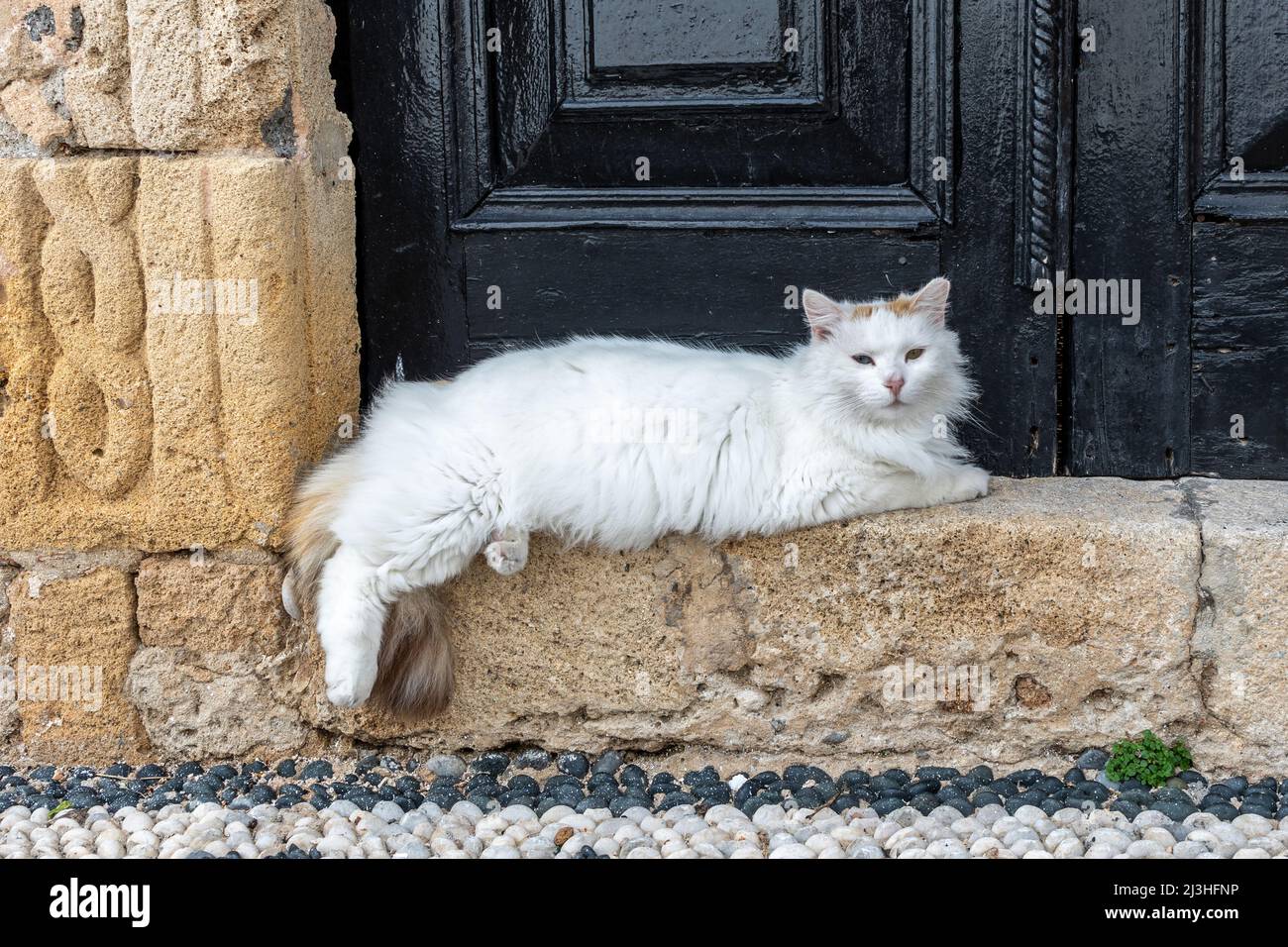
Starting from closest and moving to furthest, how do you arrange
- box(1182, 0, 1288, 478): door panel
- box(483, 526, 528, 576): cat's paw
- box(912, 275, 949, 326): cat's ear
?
1. box(912, 275, 949, 326): cat's ear
2. box(483, 526, 528, 576): cat's paw
3. box(1182, 0, 1288, 478): door panel

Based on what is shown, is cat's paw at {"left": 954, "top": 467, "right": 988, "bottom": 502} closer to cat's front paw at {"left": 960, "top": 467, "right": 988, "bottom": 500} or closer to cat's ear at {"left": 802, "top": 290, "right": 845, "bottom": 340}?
cat's front paw at {"left": 960, "top": 467, "right": 988, "bottom": 500}

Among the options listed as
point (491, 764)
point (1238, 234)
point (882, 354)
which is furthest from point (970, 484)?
point (491, 764)

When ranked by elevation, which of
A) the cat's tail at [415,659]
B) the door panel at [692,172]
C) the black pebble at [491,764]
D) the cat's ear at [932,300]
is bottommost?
the black pebble at [491,764]

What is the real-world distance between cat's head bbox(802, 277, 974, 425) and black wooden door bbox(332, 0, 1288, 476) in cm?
40

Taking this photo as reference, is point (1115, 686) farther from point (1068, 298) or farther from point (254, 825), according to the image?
point (254, 825)

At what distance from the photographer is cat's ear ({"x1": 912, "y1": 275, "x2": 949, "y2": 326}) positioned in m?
3.33

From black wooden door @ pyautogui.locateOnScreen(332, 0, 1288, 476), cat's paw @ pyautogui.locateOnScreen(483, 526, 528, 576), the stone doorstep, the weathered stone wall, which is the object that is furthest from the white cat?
black wooden door @ pyautogui.locateOnScreen(332, 0, 1288, 476)

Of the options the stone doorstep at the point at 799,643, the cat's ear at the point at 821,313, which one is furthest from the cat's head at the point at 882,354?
the stone doorstep at the point at 799,643

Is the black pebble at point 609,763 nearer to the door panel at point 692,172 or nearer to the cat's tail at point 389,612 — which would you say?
the cat's tail at point 389,612

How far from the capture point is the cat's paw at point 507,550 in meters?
3.45

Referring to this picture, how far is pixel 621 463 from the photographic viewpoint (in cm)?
340

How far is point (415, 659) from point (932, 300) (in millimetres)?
1598

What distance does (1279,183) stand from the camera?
11.9 ft

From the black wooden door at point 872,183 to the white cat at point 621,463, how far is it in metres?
0.39
